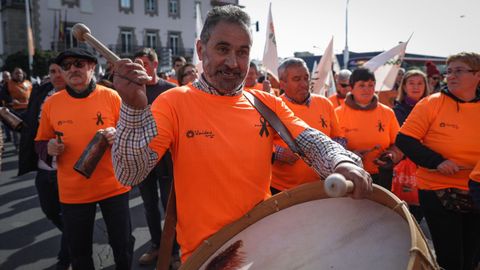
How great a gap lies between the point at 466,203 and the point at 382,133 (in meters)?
1.51

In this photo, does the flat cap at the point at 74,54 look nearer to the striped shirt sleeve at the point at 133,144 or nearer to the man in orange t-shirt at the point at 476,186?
the striped shirt sleeve at the point at 133,144

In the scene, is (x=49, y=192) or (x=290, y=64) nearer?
(x=290, y=64)

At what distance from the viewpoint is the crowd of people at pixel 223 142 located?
158cm

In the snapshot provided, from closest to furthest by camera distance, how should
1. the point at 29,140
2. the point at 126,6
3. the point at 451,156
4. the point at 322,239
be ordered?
the point at 322,239
the point at 451,156
the point at 29,140
the point at 126,6

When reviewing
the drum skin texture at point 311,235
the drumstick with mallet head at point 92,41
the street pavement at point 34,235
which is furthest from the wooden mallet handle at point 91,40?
the street pavement at point 34,235

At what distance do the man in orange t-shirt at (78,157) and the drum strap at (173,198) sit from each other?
4.46 feet

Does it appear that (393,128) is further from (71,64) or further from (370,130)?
(71,64)

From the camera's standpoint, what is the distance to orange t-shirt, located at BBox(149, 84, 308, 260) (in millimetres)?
1584

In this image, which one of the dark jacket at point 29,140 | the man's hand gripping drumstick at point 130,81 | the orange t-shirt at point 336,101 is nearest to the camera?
the man's hand gripping drumstick at point 130,81

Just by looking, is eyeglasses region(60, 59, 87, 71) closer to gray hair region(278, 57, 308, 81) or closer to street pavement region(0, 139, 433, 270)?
gray hair region(278, 57, 308, 81)

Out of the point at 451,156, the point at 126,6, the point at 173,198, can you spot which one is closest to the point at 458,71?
the point at 451,156

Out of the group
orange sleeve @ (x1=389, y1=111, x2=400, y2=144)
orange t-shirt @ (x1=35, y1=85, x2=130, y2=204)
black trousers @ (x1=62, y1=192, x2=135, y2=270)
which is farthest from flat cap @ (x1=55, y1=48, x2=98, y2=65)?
orange sleeve @ (x1=389, y1=111, x2=400, y2=144)

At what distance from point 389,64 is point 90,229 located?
18.8 ft

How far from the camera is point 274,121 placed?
1.74 metres
